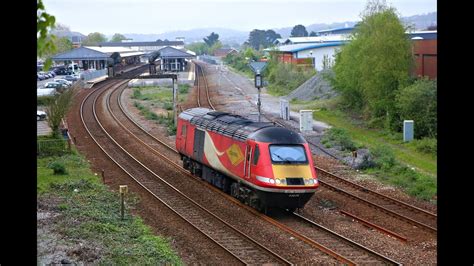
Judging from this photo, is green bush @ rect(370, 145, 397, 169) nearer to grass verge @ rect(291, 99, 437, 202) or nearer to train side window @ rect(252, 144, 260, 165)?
grass verge @ rect(291, 99, 437, 202)

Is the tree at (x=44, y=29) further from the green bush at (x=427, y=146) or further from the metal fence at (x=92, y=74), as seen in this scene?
the metal fence at (x=92, y=74)

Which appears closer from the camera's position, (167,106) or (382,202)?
(382,202)

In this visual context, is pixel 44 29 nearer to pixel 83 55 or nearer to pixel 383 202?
pixel 383 202

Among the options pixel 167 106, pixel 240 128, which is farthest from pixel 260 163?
pixel 167 106

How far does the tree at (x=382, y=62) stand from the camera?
35000mm

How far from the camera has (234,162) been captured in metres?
19.3

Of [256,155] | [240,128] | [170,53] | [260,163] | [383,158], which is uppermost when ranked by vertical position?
[170,53]

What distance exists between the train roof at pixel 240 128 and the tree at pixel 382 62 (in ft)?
45.0

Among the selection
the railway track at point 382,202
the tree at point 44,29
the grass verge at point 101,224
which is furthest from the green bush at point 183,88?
the tree at point 44,29

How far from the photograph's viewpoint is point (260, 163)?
57.6 ft

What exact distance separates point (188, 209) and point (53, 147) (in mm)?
→ 12439

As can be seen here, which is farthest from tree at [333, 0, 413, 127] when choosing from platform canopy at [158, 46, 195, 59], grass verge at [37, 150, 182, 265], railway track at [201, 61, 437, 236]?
platform canopy at [158, 46, 195, 59]

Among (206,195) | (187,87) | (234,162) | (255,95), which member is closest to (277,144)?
(234,162)
